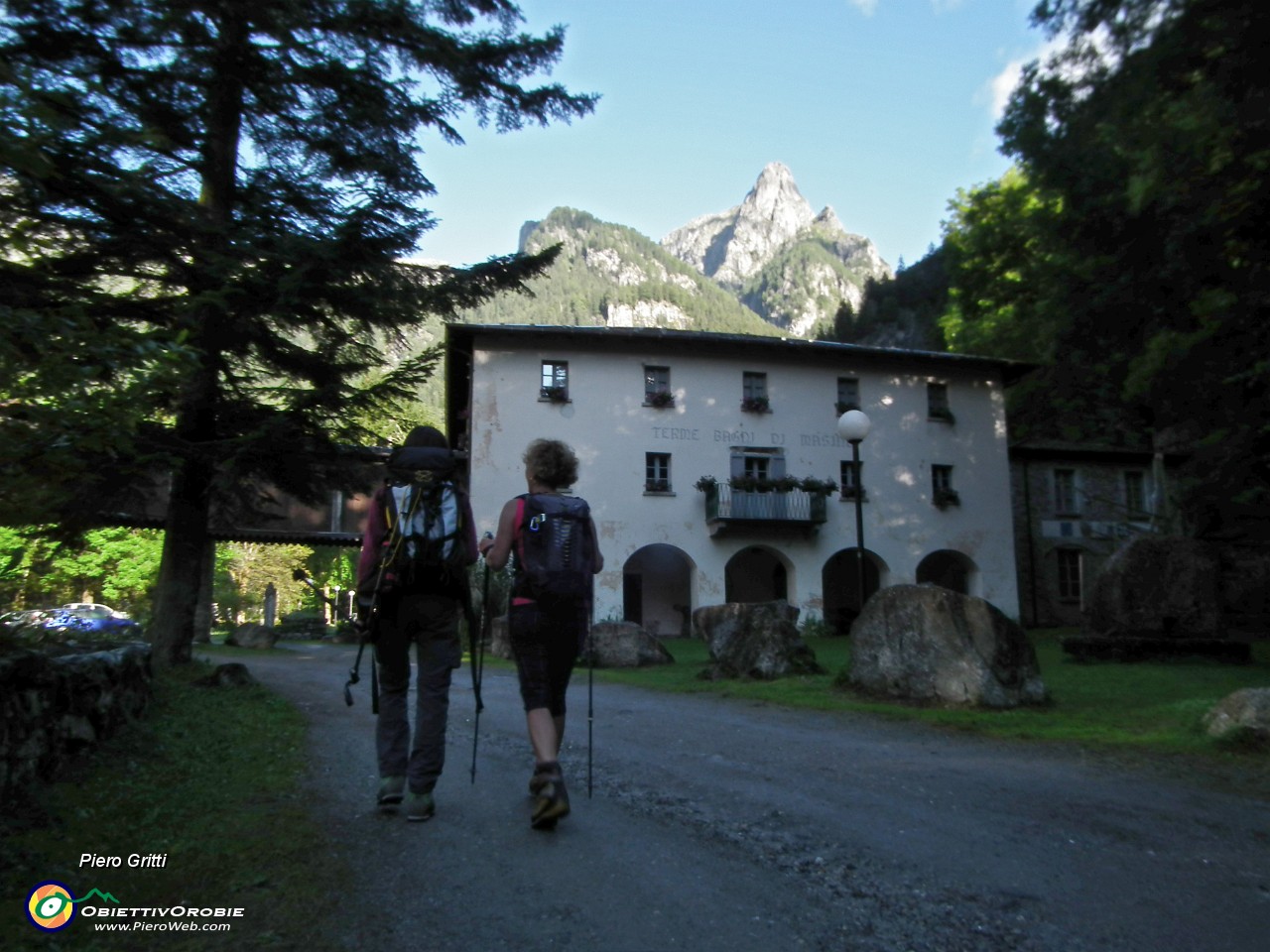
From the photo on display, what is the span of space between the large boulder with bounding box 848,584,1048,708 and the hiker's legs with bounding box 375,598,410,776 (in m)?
5.86

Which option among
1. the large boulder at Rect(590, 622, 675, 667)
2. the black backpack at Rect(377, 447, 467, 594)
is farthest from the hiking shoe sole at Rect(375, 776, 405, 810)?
the large boulder at Rect(590, 622, 675, 667)

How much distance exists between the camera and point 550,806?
406 centimetres

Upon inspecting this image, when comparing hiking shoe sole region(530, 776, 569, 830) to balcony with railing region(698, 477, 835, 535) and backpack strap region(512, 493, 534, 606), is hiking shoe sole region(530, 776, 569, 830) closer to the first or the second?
backpack strap region(512, 493, 534, 606)

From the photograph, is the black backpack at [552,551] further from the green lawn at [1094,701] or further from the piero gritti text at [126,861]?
the green lawn at [1094,701]

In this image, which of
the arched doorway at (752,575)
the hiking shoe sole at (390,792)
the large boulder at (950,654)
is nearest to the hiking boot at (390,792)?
the hiking shoe sole at (390,792)

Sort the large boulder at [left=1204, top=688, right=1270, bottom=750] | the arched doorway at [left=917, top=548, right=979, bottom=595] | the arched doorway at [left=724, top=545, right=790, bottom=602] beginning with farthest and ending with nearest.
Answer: the arched doorway at [left=724, top=545, right=790, bottom=602], the arched doorway at [left=917, top=548, right=979, bottom=595], the large boulder at [left=1204, top=688, right=1270, bottom=750]

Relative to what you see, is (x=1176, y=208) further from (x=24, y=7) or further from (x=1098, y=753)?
(x=24, y=7)

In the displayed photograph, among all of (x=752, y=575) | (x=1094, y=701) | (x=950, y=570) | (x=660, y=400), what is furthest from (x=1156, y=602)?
(x=950, y=570)

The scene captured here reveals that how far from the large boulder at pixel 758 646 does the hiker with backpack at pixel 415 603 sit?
7.96m

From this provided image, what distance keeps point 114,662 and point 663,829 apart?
354 centimetres

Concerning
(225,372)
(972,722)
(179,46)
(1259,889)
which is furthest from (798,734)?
(179,46)

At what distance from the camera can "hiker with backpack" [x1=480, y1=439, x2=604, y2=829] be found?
440 centimetres

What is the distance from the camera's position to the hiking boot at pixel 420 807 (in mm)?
4281

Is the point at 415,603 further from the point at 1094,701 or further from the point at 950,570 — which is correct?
the point at 950,570
